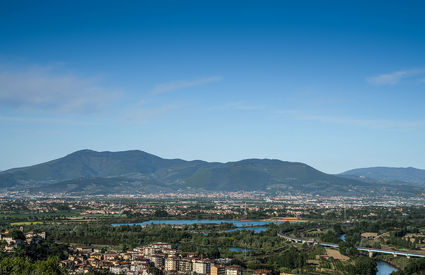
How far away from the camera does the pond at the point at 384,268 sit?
28.4m

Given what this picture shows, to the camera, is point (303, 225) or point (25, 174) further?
point (25, 174)

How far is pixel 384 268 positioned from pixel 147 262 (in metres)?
13.1

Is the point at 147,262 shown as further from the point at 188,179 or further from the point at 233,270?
the point at 188,179

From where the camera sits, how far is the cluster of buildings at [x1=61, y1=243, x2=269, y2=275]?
2525 centimetres

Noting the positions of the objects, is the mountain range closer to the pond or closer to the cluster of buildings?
the cluster of buildings

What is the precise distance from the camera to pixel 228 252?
31.8 metres

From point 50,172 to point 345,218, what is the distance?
131 m

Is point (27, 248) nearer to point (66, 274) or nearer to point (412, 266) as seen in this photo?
point (66, 274)

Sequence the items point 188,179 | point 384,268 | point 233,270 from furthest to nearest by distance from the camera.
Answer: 1. point 188,179
2. point 384,268
3. point 233,270

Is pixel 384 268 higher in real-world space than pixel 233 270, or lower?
lower

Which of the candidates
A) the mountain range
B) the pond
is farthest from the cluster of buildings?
the mountain range

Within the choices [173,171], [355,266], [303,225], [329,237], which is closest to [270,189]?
[173,171]

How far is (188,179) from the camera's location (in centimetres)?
16438

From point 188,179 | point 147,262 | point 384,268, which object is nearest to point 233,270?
point 147,262
